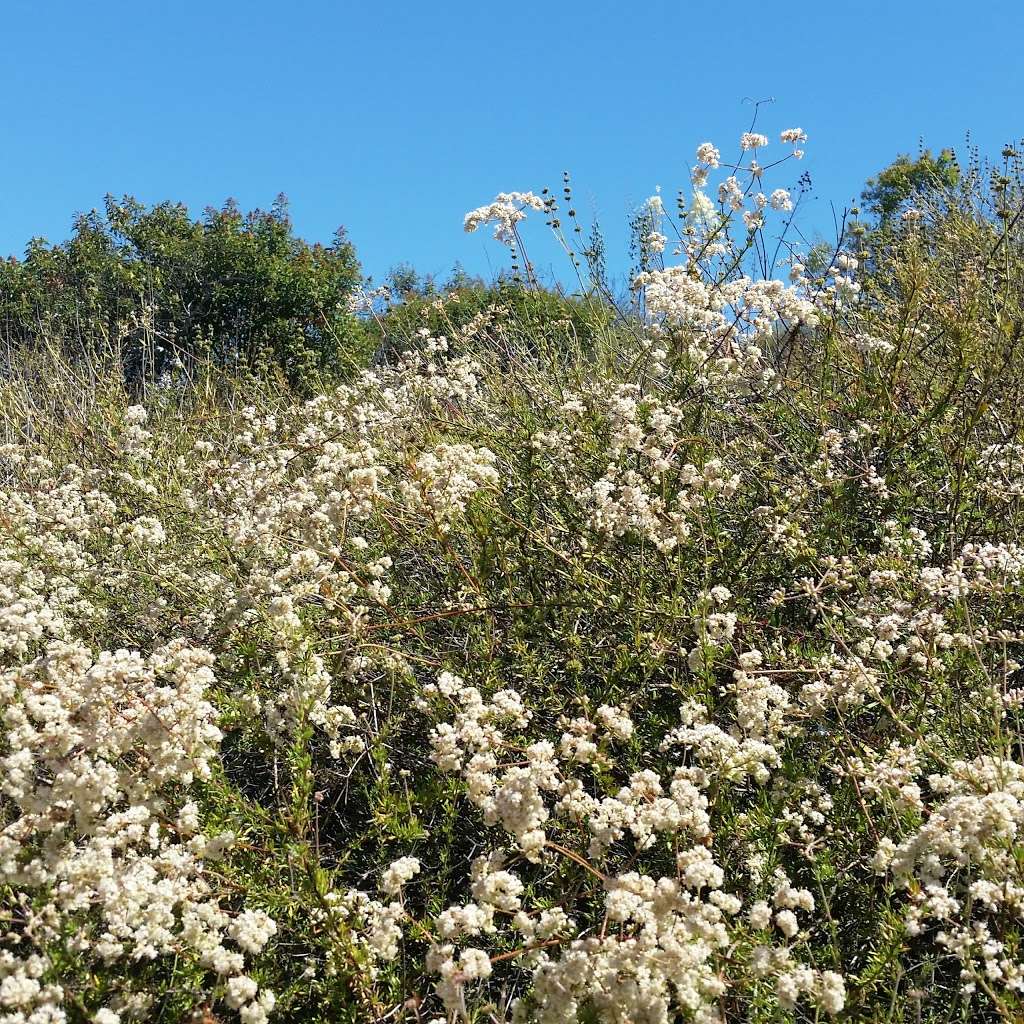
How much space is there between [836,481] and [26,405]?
22.0ft

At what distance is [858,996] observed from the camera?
1971 mm

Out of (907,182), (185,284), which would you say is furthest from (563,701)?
(185,284)

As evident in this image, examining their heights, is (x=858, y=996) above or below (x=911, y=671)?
below

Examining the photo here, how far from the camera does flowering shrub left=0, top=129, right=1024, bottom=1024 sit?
193 cm

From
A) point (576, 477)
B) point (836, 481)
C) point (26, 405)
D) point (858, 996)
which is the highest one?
point (26, 405)

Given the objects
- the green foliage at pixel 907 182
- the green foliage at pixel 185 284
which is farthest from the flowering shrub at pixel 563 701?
→ the green foliage at pixel 185 284

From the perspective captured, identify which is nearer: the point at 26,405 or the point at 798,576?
the point at 798,576

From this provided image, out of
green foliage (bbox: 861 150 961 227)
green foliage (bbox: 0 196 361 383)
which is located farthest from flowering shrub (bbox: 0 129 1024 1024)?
green foliage (bbox: 0 196 361 383)

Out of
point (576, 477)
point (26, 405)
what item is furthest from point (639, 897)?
point (26, 405)

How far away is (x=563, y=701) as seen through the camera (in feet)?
9.14

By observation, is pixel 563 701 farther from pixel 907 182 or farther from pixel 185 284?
pixel 185 284

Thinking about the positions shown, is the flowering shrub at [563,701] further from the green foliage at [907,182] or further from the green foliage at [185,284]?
the green foliage at [185,284]

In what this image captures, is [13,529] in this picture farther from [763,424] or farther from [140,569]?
[763,424]

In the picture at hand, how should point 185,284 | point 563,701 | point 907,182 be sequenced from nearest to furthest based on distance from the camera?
1. point 563,701
2. point 907,182
3. point 185,284
